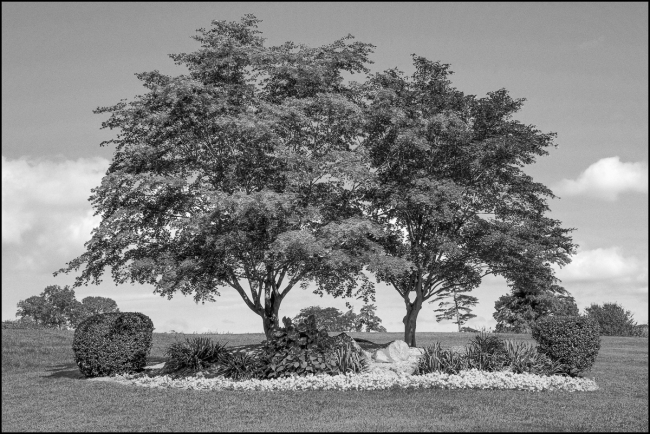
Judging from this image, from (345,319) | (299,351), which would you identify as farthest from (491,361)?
(345,319)

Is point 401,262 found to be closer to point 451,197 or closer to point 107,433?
point 451,197

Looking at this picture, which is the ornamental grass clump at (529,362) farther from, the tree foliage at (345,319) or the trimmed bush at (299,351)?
the tree foliage at (345,319)

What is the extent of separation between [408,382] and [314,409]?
12.6ft

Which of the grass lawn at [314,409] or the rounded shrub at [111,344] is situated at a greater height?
the rounded shrub at [111,344]

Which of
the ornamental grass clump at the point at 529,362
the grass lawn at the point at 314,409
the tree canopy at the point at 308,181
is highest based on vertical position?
the tree canopy at the point at 308,181

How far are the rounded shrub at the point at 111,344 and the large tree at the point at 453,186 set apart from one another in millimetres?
8860

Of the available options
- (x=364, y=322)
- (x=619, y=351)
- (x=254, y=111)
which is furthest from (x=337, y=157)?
(x=364, y=322)

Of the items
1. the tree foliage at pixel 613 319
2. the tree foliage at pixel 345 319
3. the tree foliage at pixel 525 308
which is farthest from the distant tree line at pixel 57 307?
the tree foliage at pixel 613 319

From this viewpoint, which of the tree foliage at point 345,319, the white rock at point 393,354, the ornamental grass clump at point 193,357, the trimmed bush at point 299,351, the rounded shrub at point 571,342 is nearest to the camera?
the trimmed bush at point 299,351

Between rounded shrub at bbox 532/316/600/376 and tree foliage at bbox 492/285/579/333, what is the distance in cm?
3340

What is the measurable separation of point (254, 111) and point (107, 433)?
13.1 meters

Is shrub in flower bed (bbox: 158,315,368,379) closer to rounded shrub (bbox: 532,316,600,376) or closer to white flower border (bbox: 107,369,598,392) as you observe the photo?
white flower border (bbox: 107,369,598,392)

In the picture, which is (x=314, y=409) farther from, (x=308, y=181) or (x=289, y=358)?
(x=308, y=181)

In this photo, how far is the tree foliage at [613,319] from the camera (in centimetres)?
6762
